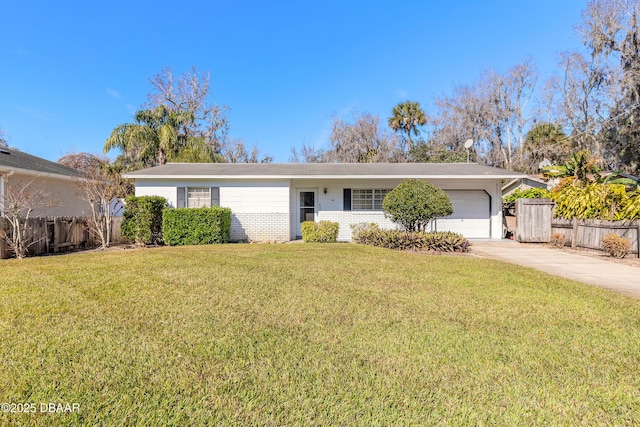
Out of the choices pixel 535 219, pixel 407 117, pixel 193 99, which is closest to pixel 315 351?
pixel 535 219

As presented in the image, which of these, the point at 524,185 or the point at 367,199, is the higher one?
the point at 524,185

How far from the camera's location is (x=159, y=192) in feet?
39.7

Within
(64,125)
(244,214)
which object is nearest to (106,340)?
(244,214)

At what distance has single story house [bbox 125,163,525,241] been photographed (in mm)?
12180

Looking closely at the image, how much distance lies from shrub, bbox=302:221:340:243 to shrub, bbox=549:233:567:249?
7790 millimetres

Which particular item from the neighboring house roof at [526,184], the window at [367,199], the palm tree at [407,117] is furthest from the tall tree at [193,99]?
the neighboring house roof at [526,184]

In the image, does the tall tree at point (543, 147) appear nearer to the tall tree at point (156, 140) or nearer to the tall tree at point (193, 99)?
the tall tree at point (156, 140)

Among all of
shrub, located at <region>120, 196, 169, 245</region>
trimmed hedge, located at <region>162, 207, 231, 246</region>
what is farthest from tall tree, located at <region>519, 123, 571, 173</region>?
shrub, located at <region>120, 196, 169, 245</region>

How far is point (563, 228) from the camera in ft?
36.1

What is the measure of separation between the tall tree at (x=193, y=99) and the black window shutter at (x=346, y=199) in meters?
17.3

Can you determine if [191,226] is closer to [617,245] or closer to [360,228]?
[360,228]

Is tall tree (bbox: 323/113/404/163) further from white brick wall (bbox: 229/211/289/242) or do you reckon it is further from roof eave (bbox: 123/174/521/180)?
white brick wall (bbox: 229/211/289/242)

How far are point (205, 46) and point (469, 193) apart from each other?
18.0 metres

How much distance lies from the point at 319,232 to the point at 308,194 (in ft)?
8.33
